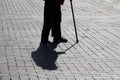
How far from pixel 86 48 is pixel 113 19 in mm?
4547

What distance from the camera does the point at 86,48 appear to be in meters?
9.36

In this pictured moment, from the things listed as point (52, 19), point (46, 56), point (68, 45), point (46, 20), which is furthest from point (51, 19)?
point (46, 56)

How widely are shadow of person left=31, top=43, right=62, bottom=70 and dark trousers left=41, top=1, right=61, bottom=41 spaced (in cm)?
35

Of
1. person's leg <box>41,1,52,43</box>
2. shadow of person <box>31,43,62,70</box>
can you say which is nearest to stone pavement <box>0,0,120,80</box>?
shadow of person <box>31,43,62,70</box>

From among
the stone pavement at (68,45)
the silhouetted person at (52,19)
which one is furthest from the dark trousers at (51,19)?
the stone pavement at (68,45)

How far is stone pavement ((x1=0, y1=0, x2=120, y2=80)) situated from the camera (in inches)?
289

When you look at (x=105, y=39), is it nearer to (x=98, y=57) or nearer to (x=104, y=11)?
(x=98, y=57)

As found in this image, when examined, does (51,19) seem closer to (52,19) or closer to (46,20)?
(52,19)

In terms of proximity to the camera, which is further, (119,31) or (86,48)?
(119,31)

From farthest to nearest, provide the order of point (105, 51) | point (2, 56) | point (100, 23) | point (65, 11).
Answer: point (65, 11) → point (100, 23) → point (105, 51) → point (2, 56)

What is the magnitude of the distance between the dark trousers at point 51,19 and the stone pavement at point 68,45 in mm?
330

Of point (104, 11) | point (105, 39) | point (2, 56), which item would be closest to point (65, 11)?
point (104, 11)

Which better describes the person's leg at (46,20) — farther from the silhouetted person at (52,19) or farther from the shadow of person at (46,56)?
the shadow of person at (46,56)

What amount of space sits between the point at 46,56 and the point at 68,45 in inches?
47.2
